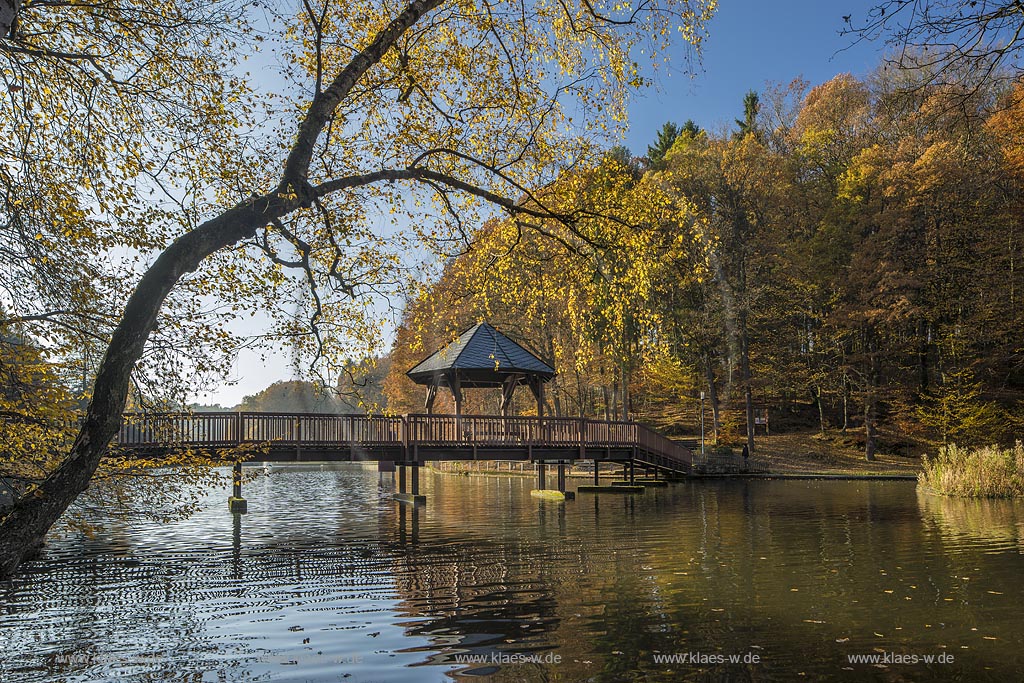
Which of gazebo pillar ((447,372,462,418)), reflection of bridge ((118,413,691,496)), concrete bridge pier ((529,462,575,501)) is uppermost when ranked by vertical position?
gazebo pillar ((447,372,462,418))

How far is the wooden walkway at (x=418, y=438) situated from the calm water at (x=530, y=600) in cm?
226

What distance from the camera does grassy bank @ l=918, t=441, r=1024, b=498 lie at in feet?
67.7

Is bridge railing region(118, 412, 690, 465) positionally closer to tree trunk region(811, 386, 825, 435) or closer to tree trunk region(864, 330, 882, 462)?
tree trunk region(864, 330, 882, 462)

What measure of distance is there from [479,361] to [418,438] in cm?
324

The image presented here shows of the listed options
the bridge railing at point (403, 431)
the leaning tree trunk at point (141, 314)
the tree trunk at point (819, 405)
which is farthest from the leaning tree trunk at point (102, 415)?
the tree trunk at point (819, 405)

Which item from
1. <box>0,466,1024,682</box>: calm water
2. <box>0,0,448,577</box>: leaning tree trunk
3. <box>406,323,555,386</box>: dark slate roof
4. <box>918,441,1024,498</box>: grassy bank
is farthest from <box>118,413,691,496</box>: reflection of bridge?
<box>0,0,448,577</box>: leaning tree trunk

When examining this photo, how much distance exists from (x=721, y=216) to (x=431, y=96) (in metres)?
31.1

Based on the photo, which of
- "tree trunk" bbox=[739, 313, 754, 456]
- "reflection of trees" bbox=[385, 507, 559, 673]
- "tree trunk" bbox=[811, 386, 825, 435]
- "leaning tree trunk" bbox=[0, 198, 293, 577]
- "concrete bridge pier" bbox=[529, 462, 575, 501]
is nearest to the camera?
"leaning tree trunk" bbox=[0, 198, 293, 577]

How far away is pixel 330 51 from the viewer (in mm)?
7996

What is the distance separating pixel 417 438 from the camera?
859 inches

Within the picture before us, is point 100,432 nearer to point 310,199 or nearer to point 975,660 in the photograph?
point 310,199

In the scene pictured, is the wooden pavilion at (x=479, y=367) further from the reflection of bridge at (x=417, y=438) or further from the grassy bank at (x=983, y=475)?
the grassy bank at (x=983, y=475)

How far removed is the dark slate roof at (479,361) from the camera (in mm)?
23422

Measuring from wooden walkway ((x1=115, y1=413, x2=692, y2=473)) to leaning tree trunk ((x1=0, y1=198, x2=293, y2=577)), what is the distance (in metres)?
11.1
